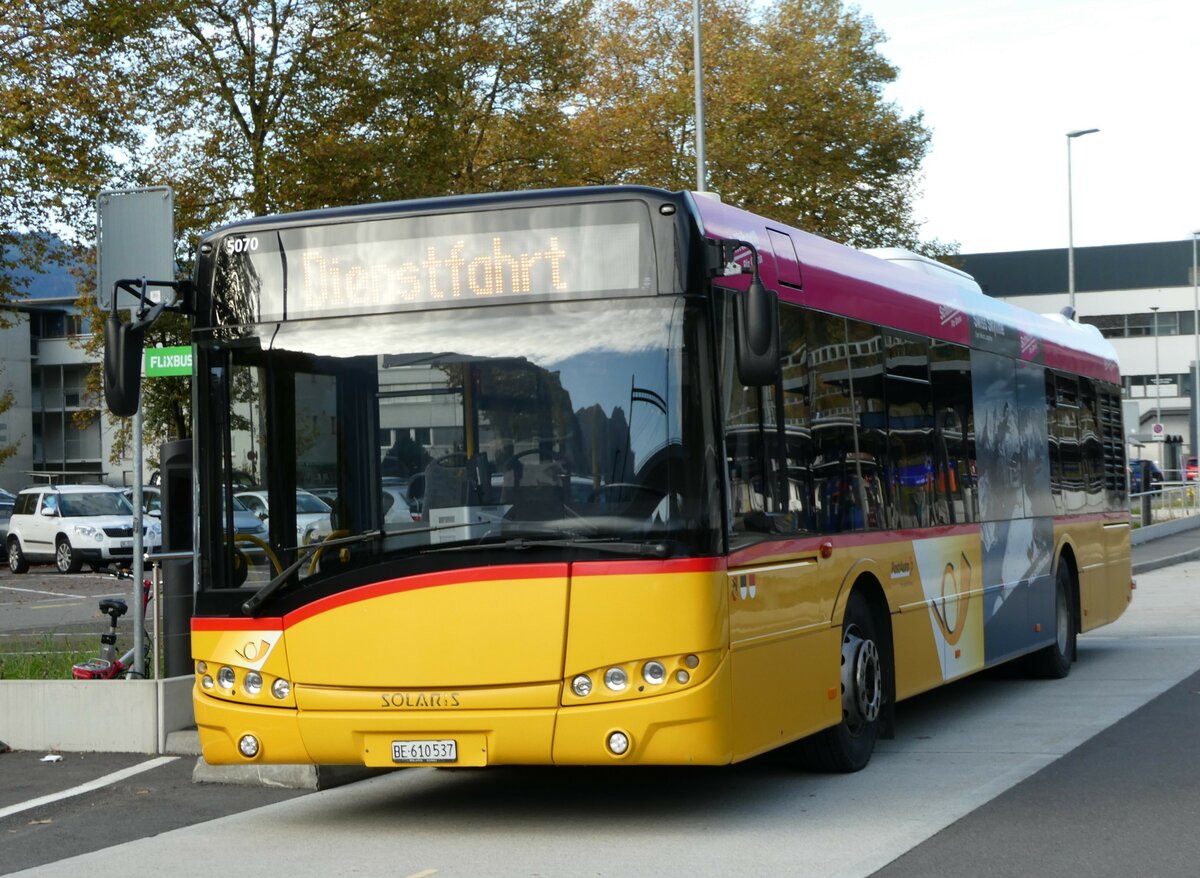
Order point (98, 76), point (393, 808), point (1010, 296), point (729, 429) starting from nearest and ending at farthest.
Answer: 1. point (729, 429)
2. point (393, 808)
3. point (98, 76)
4. point (1010, 296)

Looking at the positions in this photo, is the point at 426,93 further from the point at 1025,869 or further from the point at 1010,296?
the point at 1010,296

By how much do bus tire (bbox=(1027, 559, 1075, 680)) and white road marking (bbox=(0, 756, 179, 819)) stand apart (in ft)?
23.1

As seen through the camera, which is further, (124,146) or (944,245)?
(944,245)

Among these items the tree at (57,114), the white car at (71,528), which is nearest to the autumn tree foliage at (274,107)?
the tree at (57,114)

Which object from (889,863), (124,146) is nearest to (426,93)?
(124,146)

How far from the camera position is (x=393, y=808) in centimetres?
912

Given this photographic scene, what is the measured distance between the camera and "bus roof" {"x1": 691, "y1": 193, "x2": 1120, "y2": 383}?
8938 mm

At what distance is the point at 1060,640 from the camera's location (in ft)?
47.6

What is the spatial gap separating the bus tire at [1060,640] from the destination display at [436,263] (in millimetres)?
7462

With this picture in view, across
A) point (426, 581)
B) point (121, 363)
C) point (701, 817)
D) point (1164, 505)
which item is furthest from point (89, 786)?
point (1164, 505)

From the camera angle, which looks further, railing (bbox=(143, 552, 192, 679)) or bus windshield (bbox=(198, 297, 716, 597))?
railing (bbox=(143, 552, 192, 679))

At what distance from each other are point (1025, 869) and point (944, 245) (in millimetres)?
46961

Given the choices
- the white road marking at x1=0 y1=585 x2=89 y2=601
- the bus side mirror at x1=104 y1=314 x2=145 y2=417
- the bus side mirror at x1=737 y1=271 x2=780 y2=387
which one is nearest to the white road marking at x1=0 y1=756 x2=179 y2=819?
the bus side mirror at x1=104 y1=314 x2=145 y2=417

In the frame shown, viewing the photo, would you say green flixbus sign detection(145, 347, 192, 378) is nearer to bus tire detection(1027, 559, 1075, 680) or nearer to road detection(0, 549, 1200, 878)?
road detection(0, 549, 1200, 878)
